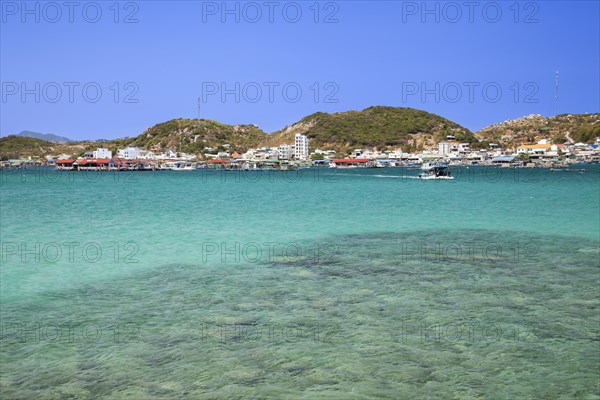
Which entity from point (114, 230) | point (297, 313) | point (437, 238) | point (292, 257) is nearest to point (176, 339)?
point (297, 313)

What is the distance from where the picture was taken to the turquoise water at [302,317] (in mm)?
7711

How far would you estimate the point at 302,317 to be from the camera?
1087 centimetres

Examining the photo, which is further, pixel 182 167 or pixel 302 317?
pixel 182 167

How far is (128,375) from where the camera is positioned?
785cm

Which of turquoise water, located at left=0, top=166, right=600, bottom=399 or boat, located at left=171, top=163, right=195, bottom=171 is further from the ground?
boat, located at left=171, top=163, right=195, bottom=171

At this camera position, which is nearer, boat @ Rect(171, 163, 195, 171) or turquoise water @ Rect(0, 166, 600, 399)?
turquoise water @ Rect(0, 166, 600, 399)

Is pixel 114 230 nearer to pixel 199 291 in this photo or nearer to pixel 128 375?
pixel 199 291

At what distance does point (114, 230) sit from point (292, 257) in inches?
517

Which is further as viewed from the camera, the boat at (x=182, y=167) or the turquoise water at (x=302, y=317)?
the boat at (x=182, y=167)

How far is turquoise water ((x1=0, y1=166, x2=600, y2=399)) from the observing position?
771 cm

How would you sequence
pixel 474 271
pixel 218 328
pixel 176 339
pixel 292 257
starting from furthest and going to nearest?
pixel 292 257, pixel 474 271, pixel 218 328, pixel 176 339

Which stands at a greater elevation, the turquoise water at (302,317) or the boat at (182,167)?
the boat at (182,167)

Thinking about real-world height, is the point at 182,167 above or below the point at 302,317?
above

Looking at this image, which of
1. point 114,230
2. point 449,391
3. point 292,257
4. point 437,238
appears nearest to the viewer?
point 449,391
